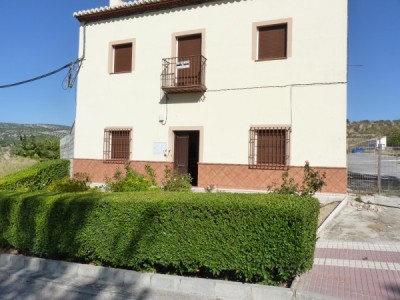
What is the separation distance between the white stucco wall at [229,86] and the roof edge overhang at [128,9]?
0.68ft

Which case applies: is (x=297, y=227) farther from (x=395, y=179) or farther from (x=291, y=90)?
(x=395, y=179)

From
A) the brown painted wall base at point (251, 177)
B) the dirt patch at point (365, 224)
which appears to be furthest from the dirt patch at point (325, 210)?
the brown painted wall base at point (251, 177)

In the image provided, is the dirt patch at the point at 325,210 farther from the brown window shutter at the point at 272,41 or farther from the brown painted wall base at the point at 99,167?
the brown painted wall base at the point at 99,167

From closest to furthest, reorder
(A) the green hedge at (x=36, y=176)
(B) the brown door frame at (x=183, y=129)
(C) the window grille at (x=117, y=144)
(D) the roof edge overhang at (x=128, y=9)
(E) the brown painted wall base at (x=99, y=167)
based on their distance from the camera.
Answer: (A) the green hedge at (x=36, y=176), (B) the brown door frame at (x=183, y=129), (D) the roof edge overhang at (x=128, y=9), (E) the brown painted wall base at (x=99, y=167), (C) the window grille at (x=117, y=144)

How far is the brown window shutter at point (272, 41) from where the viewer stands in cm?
1130

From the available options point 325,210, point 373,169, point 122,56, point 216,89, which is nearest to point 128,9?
point 122,56

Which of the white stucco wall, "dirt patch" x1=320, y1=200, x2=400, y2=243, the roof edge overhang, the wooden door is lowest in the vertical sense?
"dirt patch" x1=320, y1=200, x2=400, y2=243

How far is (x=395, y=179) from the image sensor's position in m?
13.6

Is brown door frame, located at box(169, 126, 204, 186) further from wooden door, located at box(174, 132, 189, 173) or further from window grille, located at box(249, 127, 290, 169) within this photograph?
window grille, located at box(249, 127, 290, 169)

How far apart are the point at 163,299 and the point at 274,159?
787 cm

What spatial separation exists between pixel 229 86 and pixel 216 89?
46cm

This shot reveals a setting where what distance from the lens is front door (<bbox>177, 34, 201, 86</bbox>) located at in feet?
Answer: 40.1

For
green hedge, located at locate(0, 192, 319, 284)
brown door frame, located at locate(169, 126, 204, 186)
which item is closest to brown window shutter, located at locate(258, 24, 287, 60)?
brown door frame, located at locate(169, 126, 204, 186)

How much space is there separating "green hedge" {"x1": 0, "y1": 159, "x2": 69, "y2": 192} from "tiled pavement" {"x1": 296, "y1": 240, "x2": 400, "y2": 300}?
6.63 m
